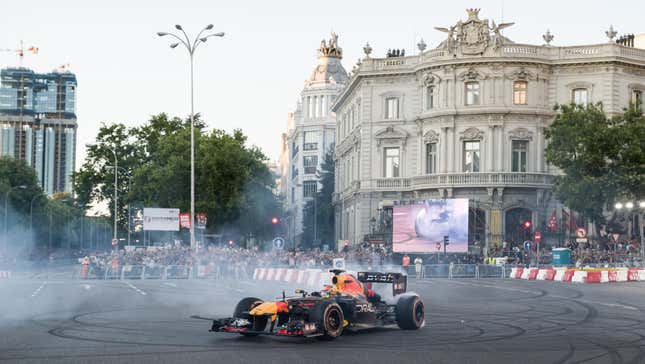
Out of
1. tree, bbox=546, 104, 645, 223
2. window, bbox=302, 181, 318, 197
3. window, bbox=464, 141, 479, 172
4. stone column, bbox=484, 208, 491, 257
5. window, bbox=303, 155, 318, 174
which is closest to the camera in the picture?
tree, bbox=546, 104, 645, 223

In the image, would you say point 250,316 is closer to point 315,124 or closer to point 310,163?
point 310,163

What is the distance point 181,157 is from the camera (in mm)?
88438

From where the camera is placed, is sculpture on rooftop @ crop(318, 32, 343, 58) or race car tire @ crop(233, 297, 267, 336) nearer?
race car tire @ crop(233, 297, 267, 336)

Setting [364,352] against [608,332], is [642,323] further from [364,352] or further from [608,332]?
[364,352]

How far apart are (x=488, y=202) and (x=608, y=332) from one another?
2050 inches

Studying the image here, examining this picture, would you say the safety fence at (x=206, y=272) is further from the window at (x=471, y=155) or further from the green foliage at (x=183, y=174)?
the green foliage at (x=183, y=174)

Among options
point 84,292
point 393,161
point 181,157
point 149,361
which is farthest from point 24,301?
point 181,157

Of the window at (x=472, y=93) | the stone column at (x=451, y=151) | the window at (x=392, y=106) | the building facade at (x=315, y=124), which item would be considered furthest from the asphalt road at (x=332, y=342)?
the building facade at (x=315, y=124)

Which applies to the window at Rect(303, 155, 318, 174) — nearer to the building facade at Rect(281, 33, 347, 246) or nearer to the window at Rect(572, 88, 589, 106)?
the building facade at Rect(281, 33, 347, 246)

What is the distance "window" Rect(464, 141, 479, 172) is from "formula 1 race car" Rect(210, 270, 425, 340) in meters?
52.5

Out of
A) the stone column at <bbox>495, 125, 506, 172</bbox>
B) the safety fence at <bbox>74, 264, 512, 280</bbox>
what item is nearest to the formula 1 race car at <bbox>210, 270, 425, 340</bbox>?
the safety fence at <bbox>74, 264, 512, 280</bbox>

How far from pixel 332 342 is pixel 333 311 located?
2.43 ft

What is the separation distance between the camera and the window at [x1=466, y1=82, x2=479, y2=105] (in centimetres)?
7506

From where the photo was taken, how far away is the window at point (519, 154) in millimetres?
74938
